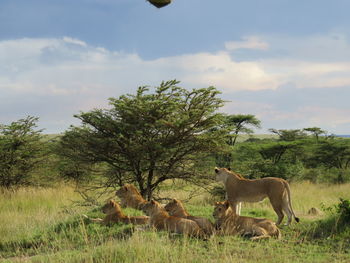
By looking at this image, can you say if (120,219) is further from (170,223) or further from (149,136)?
(149,136)

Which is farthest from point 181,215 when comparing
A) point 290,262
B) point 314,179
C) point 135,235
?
point 314,179

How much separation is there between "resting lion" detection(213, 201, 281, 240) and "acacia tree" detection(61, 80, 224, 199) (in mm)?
2983

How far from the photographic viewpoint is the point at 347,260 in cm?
609

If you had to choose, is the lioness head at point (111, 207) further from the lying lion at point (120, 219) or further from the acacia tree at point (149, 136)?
the acacia tree at point (149, 136)

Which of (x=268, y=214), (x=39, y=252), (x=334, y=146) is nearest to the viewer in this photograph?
(x=39, y=252)

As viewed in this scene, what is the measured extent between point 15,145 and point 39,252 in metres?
11.3

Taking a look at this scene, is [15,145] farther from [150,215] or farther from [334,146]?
[334,146]

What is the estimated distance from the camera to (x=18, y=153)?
666 inches

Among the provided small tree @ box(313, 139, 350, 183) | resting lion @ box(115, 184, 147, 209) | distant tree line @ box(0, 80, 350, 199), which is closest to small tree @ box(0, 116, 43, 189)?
distant tree line @ box(0, 80, 350, 199)

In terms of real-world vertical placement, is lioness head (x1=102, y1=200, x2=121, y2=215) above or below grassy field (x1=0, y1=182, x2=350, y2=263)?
above

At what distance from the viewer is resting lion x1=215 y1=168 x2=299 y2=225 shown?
8.14 metres

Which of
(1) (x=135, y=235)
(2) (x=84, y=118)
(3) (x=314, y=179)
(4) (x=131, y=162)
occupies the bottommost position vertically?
(3) (x=314, y=179)

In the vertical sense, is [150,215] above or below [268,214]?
above

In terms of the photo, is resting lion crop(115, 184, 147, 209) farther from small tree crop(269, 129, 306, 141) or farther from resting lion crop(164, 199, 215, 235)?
small tree crop(269, 129, 306, 141)
